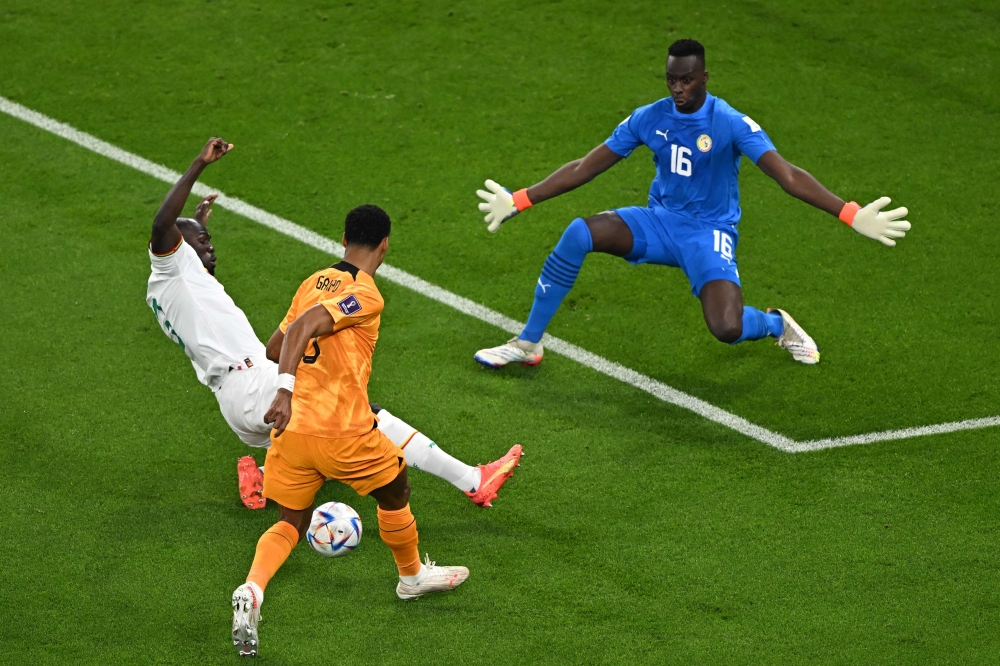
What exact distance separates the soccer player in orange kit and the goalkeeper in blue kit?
6.83 feet

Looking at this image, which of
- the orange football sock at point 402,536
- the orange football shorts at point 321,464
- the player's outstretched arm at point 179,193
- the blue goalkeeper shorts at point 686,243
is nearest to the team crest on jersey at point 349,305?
the orange football shorts at point 321,464

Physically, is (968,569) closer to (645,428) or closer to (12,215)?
(645,428)

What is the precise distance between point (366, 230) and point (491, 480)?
1.78 m

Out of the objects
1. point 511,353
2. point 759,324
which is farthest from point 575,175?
point 759,324

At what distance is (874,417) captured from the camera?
7160 millimetres

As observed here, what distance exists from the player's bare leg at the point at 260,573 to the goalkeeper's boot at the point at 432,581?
588mm

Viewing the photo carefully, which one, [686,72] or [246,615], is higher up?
[686,72]

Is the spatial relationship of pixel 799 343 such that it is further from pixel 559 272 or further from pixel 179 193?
pixel 179 193

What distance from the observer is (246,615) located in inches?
202

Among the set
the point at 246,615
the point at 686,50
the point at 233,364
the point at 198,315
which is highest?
the point at 686,50

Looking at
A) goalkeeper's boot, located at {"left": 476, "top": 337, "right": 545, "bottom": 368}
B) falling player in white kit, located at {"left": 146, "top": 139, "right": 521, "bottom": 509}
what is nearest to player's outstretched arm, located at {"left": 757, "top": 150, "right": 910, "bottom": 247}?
goalkeeper's boot, located at {"left": 476, "top": 337, "right": 545, "bottom": 368}

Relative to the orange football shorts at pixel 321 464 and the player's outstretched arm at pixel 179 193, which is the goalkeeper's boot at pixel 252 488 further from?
the player's outstretched arm at pixel 179 193

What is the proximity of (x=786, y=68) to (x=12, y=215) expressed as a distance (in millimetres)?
6663

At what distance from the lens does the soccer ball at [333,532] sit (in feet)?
18.7
